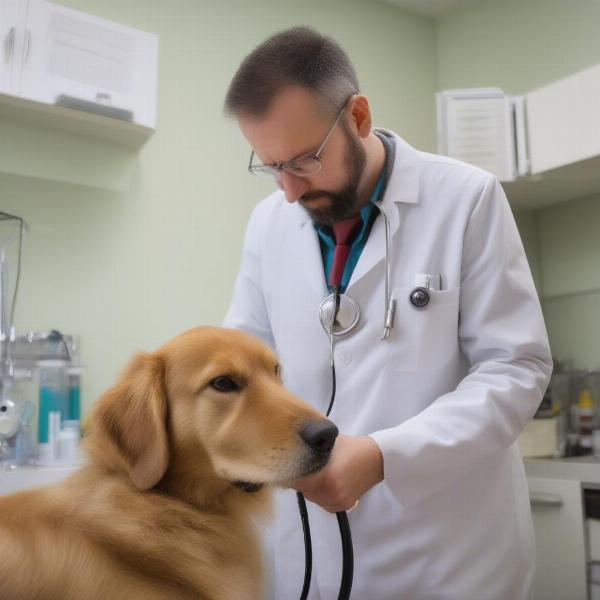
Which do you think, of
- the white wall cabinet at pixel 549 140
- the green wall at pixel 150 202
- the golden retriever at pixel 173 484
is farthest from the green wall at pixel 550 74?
the golden retriever at pixel 173 484

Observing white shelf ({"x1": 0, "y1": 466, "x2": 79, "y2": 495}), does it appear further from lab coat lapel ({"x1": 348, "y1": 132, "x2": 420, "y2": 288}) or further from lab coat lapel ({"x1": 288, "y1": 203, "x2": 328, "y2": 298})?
lab coat lapel ({"x1": 348, "y1": 132, "x2": 420, "y2": 288})

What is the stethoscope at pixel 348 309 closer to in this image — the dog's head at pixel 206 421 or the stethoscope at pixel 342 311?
the stethoscope at pixel 342 311

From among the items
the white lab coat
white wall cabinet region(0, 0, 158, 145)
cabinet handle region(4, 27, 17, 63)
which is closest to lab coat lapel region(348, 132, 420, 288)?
the white lab coat

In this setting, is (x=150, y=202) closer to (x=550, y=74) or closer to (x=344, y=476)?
(x=344, y=476)

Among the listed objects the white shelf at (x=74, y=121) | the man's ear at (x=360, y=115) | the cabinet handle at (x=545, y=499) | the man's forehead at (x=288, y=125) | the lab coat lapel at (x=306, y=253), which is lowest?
the cabinet handle at (x=545, y=499)

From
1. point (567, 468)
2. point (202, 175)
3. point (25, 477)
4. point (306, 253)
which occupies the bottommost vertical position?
point (567, 468)

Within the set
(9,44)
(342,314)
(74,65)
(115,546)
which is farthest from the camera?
(74,65)

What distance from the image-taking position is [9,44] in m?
2.02

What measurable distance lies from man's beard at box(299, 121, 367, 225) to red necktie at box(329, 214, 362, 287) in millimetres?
32

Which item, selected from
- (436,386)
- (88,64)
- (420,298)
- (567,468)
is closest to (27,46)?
(88,64)

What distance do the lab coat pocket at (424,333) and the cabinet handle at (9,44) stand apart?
1.44 meters

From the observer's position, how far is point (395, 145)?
1.51 metres

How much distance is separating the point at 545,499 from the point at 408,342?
1.66 metres

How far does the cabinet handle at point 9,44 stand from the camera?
2014 millimetres
